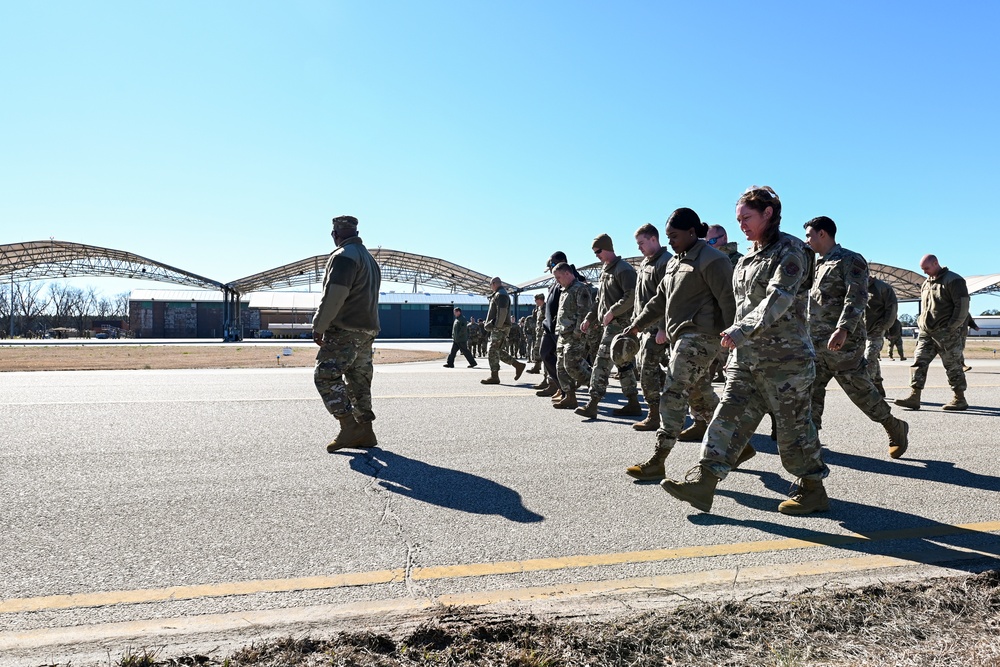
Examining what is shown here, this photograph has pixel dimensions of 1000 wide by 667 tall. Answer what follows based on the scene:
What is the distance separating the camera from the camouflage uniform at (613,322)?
22.8ft

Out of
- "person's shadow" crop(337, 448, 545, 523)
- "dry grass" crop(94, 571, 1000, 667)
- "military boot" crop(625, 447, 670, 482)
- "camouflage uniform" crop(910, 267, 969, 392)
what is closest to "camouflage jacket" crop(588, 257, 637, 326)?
"military boot" crop(625, 447, 670, 482)

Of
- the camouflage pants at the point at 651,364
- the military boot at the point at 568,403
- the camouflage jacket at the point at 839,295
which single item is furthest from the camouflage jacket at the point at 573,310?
the camouflage jacket at the point at 839,295

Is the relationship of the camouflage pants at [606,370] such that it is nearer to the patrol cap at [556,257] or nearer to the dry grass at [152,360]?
the patrol cap at [556,257]

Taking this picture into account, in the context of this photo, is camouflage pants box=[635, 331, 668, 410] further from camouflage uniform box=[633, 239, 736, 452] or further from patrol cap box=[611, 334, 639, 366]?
camouflage uniform box=[633, 239, 736, 452]

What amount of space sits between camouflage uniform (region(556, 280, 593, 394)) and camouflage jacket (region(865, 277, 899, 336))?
132 inches

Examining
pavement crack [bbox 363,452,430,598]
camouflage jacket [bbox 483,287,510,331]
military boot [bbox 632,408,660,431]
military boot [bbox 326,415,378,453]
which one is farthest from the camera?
camouflage jacket [bbox 483,287,510,331]

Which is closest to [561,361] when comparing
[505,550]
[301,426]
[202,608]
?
[301,426]

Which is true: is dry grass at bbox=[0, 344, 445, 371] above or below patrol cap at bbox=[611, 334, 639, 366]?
below

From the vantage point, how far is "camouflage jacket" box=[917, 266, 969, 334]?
8055mm

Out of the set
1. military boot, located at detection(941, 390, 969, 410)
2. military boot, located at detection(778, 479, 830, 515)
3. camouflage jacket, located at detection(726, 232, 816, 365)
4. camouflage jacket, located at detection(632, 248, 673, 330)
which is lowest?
military boot, located at detection(778, 479, 830, 515)

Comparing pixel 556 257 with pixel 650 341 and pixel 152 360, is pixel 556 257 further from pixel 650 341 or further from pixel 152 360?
pixel 152 360

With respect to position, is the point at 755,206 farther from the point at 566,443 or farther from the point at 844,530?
the point at 566,443

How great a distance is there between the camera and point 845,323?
487 centimetres

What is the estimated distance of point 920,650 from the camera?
6.65 feet
